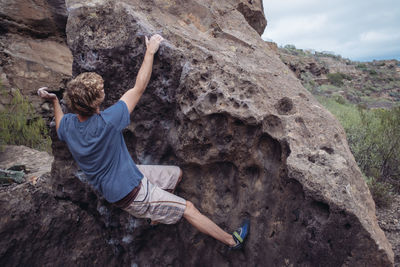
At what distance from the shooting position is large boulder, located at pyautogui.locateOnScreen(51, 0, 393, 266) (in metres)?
2.01

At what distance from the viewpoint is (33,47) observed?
24.2 feet

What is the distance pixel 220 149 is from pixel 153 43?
103 cm

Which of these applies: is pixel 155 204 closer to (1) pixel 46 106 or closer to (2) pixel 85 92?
(2) pixel 85 92

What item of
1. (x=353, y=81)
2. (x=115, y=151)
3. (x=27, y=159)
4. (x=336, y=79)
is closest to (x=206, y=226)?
(x=115, y=151)

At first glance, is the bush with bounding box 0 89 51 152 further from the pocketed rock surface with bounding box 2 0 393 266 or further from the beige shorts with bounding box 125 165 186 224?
the beige shorts with bounding box 125 165 186 224

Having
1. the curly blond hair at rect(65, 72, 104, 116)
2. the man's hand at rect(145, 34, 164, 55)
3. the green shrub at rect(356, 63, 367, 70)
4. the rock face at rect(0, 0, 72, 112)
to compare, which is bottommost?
the rock face at rect(0, 0, 72, 112)

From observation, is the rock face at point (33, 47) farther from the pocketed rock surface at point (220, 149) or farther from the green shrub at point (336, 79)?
the green shrub at point (336, 79)

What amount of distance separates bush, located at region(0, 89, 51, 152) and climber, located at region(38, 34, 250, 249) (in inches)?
176

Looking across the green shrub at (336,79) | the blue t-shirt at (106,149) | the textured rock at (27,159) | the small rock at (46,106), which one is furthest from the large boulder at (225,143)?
the green shrub at (336,79)

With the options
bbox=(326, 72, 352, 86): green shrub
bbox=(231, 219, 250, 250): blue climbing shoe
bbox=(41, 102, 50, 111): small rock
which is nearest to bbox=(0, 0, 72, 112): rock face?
bbox=(41, 102, 50, 111): small rock

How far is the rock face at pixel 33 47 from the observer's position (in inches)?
273

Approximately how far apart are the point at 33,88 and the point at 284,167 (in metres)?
7.18

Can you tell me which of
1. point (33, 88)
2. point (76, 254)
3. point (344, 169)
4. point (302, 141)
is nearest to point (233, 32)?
point (302, 141)

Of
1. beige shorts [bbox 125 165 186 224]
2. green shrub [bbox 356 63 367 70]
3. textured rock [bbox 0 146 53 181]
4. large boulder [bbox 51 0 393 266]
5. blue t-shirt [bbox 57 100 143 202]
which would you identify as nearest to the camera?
large boulder [bbox 51 0 393 266]
